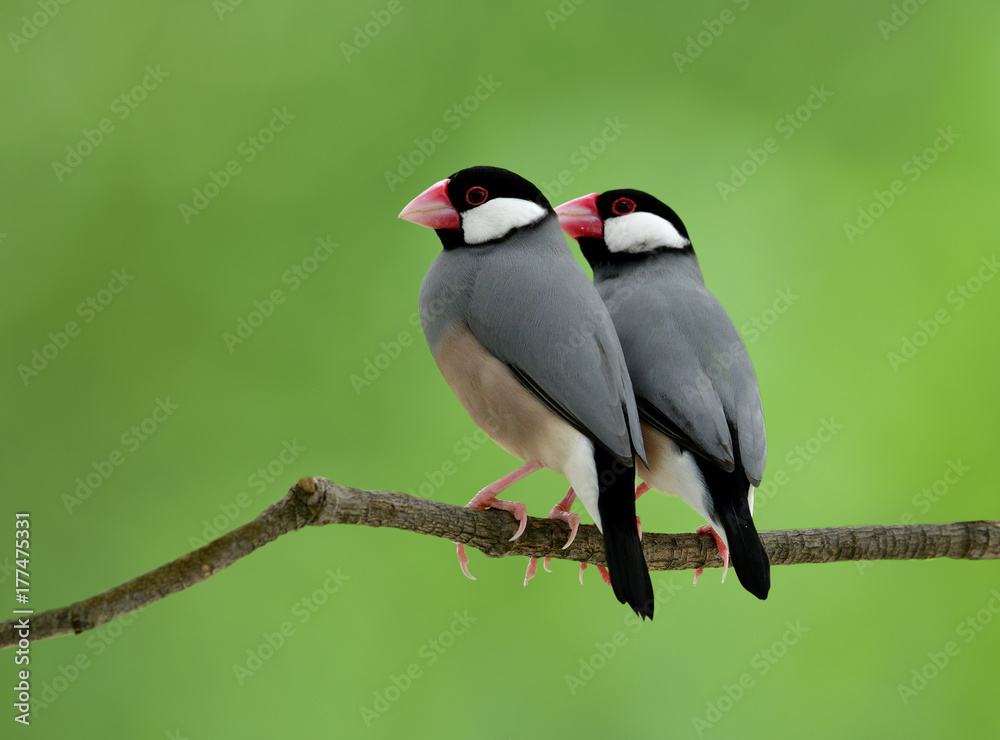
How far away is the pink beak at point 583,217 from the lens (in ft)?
5.37

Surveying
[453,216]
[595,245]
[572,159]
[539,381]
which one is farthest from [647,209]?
[572,159]

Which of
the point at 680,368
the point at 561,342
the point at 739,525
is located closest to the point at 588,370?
the point at 561,342

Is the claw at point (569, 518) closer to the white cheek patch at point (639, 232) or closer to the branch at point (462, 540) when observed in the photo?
the branch at point (462, 540)

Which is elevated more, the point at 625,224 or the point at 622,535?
the point at 625,224

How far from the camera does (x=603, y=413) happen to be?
1.28 meters

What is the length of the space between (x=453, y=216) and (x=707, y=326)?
1.45 feet

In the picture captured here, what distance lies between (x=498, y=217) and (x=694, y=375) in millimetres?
392

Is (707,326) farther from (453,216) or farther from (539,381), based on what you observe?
(453,216)

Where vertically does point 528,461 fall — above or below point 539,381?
below

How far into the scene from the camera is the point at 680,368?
1.42 m

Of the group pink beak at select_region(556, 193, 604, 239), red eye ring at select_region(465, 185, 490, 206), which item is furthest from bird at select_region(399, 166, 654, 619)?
pink beak at select_region(556, 193, 604, 239)

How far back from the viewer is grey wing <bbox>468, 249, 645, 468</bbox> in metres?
1.28

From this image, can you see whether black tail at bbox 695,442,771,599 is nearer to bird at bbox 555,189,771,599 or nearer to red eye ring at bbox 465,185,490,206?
bird at bbox 555,189,771,599

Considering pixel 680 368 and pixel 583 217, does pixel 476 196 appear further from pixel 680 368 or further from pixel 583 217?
pixel 680 368
